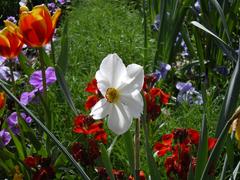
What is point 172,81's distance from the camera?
275 cm

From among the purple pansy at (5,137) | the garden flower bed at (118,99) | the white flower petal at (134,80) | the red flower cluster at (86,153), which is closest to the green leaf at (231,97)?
the garden flower bed at (118,99)

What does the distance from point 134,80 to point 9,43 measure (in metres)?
0.59

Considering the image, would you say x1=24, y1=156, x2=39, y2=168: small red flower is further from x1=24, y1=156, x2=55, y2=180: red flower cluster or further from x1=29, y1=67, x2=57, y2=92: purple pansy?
x1=29, y1=67, x2=57, y2=92: purple pansy

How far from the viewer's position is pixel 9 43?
1.62m

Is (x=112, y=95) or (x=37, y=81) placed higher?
(x=112, y=95)

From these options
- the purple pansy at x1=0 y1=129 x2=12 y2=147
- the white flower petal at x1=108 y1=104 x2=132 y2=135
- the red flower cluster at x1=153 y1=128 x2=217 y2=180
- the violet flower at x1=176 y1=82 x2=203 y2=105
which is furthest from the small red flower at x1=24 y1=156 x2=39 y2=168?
the violet flower at x1=176 y1=82 x2=203 y2=105

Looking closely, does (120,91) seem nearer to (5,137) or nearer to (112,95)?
(112,95)

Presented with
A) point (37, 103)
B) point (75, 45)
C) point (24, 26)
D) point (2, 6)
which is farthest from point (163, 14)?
point (2, 6)

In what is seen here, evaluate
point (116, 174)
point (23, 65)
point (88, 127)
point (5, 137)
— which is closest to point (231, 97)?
point (116, 174)

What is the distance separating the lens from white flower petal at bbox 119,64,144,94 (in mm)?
1177

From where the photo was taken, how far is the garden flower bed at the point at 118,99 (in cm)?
122

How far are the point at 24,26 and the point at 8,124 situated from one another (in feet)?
1.86

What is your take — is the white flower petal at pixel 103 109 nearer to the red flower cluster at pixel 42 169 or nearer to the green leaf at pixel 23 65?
A: the red flower cluster at pixel 42 169

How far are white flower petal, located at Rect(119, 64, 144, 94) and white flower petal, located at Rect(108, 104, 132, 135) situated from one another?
0.04 m
